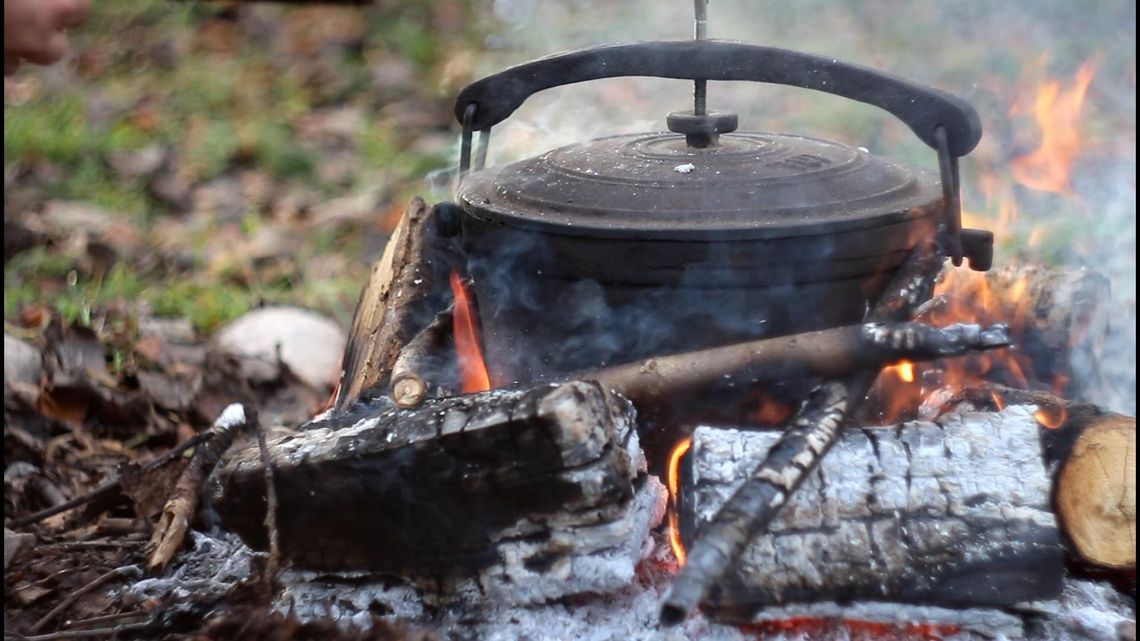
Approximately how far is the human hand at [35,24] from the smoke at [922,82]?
194 centimetres

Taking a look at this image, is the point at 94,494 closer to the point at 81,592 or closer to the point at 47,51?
the point at 81,592

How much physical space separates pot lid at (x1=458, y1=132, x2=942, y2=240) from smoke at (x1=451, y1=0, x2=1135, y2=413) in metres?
1.61

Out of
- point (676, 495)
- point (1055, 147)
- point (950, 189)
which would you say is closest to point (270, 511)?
point (676, 495)

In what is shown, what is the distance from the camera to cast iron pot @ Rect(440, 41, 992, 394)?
1.76m

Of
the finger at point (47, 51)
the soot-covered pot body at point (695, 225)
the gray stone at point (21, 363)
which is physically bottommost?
the gray stone at point (21, 363)

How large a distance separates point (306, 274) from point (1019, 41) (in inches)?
133

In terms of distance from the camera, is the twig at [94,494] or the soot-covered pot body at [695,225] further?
the twig at [94,494]

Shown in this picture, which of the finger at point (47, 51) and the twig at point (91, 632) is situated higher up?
the finger at point (47, 51)

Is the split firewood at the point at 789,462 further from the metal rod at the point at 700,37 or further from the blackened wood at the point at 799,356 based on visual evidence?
the metal rod at the point at 700,37

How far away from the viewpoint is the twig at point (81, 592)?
1989 mm

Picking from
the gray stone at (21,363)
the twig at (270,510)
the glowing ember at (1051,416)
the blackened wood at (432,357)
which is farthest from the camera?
the gray stone at (21,363)

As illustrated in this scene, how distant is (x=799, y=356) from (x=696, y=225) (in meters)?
0.30

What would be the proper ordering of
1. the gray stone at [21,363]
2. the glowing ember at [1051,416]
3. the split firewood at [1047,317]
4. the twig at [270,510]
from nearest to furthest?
the twig at [270,510]
the glowing ember at [1051,416]
the split firewood at [1047,317]
the gray stone at [21,363]

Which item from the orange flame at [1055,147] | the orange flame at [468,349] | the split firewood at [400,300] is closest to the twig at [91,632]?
the split firewood at [400,300]
